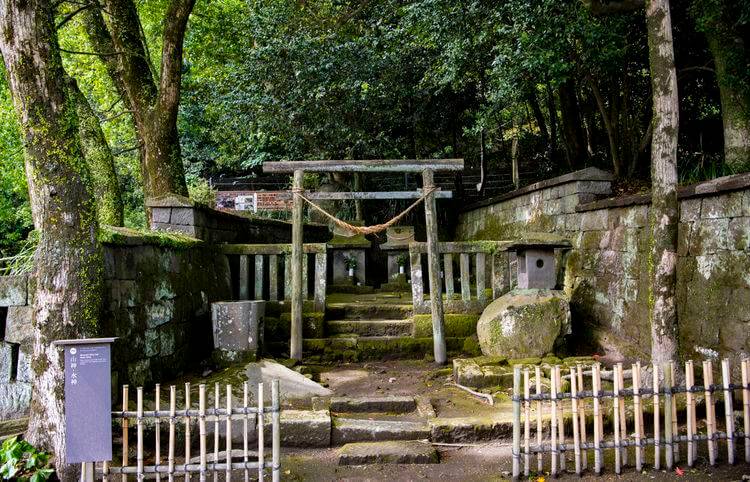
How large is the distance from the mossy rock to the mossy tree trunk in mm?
4419

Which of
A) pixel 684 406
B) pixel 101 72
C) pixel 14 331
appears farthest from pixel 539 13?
pixel 101 72

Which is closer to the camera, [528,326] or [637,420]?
[637,420]

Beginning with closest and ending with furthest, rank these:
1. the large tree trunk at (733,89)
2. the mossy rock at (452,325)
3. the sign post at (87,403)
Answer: the sign post at (87,403) → the large tree trunk at (733,89) → the mossy rock at (452,325)

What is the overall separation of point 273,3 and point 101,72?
4.12 metres

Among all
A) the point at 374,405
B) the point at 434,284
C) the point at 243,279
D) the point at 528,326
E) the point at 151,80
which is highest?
the point at 151,80

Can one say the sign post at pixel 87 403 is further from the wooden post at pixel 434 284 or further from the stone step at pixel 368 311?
the stone step at pixel 368 311

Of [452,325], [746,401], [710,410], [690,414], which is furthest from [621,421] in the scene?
[452,325]

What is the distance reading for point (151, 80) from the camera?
915 cm

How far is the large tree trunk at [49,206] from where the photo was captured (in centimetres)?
386

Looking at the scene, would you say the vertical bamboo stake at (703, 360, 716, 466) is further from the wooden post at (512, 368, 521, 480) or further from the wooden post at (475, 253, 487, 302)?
the wooden post at (475, 253, 487, 302)

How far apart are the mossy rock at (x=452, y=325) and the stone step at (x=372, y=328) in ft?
0.69

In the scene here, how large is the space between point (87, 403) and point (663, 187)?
4.84 meters

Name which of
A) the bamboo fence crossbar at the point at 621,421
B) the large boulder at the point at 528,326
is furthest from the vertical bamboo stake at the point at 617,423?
the large boulder at the point at 528,326

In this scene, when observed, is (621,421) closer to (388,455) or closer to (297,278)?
(388,455)
